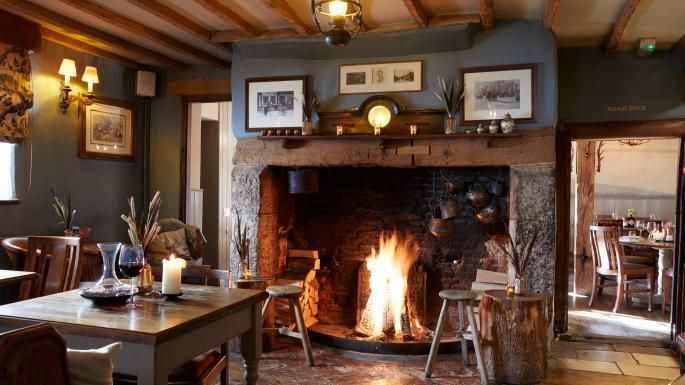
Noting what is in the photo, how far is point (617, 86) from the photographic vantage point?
4797 millimetres

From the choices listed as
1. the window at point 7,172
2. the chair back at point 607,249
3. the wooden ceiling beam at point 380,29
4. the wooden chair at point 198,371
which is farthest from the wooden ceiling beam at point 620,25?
the window at point 7,172

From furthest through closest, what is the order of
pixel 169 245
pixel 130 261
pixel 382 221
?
pixel 382 221
pixel 169 245
pixel 130 261

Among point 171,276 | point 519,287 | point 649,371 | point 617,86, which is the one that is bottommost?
point 649,371

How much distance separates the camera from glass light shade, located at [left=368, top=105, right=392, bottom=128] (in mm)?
4473

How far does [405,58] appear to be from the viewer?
14.7 feet

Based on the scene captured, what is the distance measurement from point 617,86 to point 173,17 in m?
3.68

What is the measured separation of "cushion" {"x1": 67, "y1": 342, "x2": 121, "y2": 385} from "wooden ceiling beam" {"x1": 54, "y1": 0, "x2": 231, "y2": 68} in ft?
10.3

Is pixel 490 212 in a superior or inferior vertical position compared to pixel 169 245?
superior

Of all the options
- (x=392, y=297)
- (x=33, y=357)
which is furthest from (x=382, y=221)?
(x=33, y=357)

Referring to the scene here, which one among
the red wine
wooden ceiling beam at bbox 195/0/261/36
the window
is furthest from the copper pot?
the window

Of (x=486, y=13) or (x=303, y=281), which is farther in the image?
(x=303, y=281)

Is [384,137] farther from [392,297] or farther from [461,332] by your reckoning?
[461,332]

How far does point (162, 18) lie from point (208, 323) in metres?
2.73

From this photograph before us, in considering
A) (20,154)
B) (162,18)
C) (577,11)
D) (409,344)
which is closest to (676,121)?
(577,11)
